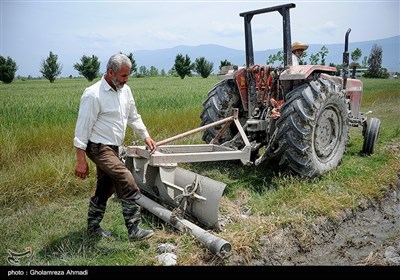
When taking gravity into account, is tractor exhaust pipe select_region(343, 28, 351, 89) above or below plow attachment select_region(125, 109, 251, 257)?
above

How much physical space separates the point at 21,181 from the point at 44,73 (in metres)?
34.1

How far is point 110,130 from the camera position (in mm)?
3230

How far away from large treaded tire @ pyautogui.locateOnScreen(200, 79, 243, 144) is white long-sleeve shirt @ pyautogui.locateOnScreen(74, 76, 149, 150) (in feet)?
7.30

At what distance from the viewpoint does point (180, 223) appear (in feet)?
11.1

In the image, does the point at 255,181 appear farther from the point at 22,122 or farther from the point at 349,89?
the point at 22,122

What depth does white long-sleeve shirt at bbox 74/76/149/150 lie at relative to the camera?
3.10 metres

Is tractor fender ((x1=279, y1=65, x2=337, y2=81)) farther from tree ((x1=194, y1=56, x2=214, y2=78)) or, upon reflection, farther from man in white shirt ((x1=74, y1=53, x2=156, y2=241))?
tree ((x1=194, y1=56, x2=214, y2=78))

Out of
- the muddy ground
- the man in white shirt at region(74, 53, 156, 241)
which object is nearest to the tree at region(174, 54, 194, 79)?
the muddy ground

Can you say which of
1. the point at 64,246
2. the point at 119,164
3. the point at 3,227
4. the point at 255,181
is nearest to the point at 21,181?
the point at 3,227

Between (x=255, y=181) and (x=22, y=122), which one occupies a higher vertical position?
(x=22, y=122)

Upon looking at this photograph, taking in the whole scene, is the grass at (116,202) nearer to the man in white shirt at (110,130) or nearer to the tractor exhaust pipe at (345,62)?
the man in white shirt at (110,130)

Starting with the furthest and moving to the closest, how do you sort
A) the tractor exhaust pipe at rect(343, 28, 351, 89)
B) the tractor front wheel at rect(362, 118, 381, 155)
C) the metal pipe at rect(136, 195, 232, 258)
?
the tractor exhaust pipe at rect(343, 28, 351, 89) < the tractor front wheel at rect(362, 118, 381, 155) < the metal pipe at rect(136, 195, 232, 258)

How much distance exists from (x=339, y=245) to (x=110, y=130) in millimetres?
2337

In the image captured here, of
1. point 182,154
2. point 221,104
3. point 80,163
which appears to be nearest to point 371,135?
point 221,104
